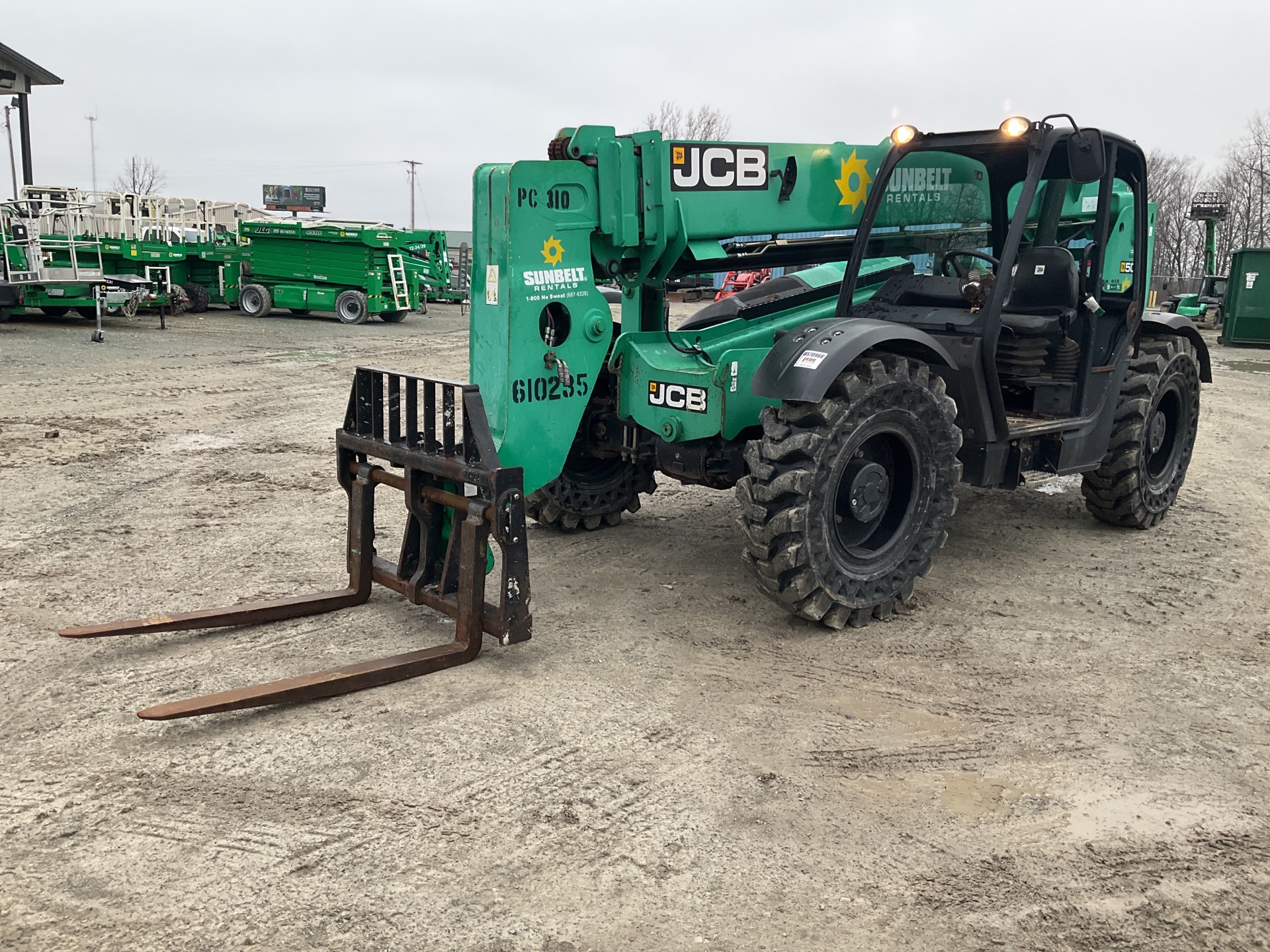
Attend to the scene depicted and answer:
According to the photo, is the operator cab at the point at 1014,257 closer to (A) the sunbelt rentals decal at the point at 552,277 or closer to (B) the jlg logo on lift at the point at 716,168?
(B) the jlg logo on lift at the point at 716,168

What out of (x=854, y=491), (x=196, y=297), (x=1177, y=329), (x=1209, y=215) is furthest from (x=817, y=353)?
(x=196, y=297)

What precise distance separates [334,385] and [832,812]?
35.5ft

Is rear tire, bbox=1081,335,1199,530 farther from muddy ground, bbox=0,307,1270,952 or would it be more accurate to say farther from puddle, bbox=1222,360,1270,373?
puddle, bbox=1222,360,1270,373

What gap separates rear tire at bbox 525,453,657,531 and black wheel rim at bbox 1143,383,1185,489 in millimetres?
3171

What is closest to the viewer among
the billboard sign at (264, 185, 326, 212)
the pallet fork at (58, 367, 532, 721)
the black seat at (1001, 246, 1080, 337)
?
the pallet fork at (58, 367, 532, 721)

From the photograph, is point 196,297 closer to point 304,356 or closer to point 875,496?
point 304,356

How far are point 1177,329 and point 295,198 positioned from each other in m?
53.4

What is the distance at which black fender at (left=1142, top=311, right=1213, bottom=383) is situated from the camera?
661cm

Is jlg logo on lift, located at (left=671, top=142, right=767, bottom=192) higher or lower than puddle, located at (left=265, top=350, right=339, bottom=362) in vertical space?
higher

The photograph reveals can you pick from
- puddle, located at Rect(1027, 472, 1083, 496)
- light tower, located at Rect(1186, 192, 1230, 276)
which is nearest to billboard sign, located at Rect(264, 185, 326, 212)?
light tower, located at Rect(1186, 192, 1230, 276)

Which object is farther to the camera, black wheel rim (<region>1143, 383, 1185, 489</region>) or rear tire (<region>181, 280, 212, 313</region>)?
rear tire (<region>181, 280, 212, 313</region>)

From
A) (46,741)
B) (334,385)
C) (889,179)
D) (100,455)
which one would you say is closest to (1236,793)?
(889,179)

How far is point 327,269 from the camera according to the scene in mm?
22984

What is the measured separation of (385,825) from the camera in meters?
3.10
